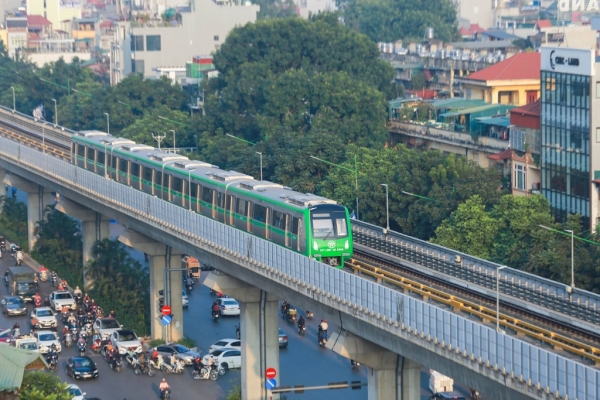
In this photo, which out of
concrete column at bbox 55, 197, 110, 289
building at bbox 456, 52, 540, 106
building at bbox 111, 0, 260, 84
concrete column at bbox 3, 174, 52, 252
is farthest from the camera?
building at bbox 111, 0, 260, 84

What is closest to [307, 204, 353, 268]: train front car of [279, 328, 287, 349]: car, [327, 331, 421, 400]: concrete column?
[327, 331, 421, 400]: concrete column

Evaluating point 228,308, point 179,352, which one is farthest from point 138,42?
point 179,352

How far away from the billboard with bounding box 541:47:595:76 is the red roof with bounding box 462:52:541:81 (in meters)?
34.8

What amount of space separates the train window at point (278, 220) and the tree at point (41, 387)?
48.3 ft

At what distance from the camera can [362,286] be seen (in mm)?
46594

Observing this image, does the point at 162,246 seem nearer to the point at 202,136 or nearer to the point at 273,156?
the point at 273,156

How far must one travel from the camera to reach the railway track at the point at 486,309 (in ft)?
137

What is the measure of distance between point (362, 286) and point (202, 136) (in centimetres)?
6910

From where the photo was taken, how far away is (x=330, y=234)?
5488 centimetres

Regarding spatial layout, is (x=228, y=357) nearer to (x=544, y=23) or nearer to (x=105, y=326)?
(x=105, y=326)

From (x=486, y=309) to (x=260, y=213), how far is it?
1641 centimetres

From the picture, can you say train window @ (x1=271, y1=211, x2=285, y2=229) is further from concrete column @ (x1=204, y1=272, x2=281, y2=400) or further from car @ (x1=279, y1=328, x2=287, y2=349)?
car @ (x1=279, y1=328, x2=287, y2=349)

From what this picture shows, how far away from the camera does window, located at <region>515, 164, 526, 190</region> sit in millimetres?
80750

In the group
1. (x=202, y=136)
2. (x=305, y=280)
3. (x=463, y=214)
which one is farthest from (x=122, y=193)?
(x=202, y=136)
